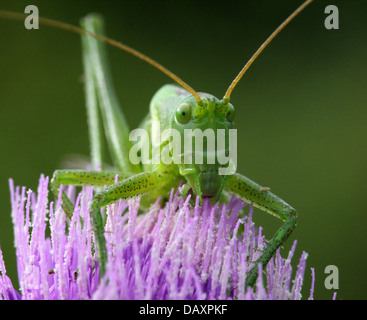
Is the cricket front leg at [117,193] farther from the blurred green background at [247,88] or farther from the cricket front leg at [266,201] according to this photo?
the blurred green background at [247,88]

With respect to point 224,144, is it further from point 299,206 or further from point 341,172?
point 341,172

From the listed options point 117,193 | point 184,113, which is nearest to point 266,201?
point 184,113

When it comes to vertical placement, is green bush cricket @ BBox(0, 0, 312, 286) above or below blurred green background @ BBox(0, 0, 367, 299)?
below

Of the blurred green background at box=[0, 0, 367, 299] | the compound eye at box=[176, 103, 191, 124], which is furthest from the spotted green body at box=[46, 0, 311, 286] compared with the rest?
the blurred green background at box=[0, 0, 367, 299]

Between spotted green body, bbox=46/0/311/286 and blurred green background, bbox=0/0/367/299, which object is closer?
spotted green body, bbox=46/0/311/286

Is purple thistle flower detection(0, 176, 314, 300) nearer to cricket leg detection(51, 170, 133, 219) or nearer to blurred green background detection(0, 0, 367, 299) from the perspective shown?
cricket leg detection(51, 170, 133, 219)

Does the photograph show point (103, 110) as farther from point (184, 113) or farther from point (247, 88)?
point (247, 88)

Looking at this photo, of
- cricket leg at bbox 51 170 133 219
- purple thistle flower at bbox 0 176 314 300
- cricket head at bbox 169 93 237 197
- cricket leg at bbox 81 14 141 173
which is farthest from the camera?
cricket leg at bbox 81 14 141 173

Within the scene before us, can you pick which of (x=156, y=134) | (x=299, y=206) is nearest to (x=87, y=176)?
(x=156, y=134)
